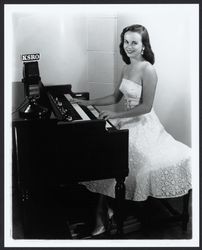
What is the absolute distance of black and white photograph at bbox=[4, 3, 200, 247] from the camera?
97.9 inches

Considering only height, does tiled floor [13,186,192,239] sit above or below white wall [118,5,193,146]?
below

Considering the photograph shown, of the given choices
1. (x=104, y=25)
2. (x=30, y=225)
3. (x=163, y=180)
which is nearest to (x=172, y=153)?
(x=163, y=180)

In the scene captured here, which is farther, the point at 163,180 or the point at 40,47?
the point at 40,47

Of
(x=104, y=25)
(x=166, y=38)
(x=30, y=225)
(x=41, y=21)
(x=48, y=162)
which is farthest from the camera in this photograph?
(x=41, y=21)

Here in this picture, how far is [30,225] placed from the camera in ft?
9.19

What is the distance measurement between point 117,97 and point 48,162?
0.91 meters

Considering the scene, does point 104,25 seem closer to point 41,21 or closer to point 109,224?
point 41,21

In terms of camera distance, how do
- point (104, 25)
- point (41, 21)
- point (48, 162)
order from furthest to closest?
point (41, 21) < point (104, 25) < point (48, 162)

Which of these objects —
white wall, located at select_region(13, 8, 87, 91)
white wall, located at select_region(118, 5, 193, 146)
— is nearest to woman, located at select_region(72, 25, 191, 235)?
white wall, located at select_region(118, 5, 193, 146)

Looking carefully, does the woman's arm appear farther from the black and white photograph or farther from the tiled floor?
the tiled floor

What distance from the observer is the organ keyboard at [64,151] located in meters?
2.43

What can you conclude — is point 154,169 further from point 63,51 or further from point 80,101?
point 63,51

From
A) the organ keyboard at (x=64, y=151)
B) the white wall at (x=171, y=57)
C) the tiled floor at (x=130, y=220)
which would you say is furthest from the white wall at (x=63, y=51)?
the organ keyboard at (x=64, y=151)

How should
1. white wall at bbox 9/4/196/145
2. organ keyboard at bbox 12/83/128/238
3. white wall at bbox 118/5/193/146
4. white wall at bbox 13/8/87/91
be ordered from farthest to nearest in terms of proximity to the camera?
white wall at bbox 13/8/87/91 → white wall at bbox 9/4/196/145 → white wall at bbox 118/5/193/146 → organ keyboard at bbox 12/83/128/238
